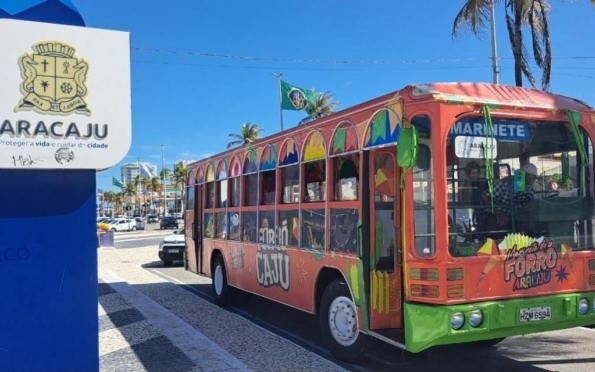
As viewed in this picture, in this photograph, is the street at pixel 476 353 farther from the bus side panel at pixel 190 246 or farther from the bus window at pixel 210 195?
the bus side panel at pixel 190 246

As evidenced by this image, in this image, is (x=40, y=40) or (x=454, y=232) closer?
(x=40, y=40)

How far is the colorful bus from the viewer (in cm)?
498

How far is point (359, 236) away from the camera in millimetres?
5867

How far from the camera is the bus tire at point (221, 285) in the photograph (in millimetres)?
10031

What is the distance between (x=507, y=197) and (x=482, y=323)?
4.13 feet

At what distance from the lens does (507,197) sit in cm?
536

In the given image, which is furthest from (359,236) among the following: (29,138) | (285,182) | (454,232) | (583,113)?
(29,138)

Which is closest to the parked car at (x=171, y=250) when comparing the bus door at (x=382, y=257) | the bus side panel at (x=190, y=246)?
the bus side panel at (x=190, y=246)

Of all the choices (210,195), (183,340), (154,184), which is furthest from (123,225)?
(183,340)

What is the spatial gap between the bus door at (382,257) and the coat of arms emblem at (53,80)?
3.09m

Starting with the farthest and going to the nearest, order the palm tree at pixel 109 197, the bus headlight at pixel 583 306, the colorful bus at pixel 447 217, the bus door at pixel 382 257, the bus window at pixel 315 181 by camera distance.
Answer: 1. the palm tree at pixel 109 197
2. the bus window at pixel 315 181
3. the bus door at pixel 382 257
4. the bus headlight at pixel 583 306
5. the colorful bus at pixel 447 217

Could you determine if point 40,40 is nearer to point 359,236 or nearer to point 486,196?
point 359,236

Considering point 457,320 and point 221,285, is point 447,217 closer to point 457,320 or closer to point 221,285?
point 457,320

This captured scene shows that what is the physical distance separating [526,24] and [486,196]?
11.0 meters
